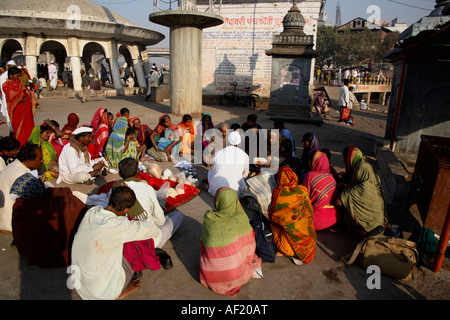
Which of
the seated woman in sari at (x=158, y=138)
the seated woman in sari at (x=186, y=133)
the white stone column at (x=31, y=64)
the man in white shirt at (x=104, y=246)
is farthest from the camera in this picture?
the white stone column at (x=31, y=64)

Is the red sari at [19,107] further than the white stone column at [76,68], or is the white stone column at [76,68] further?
the white stone column at [76,68]

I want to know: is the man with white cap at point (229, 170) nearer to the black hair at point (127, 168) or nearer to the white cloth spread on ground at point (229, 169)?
the white cloth spread on ground at point (229, 169)

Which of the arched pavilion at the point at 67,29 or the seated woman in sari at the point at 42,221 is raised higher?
the arched pavilion at the point at 67,29

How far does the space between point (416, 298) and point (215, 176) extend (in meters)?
2.90

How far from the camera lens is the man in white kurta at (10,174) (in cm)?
337

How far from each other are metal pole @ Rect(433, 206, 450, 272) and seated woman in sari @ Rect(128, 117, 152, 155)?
17.4 ft

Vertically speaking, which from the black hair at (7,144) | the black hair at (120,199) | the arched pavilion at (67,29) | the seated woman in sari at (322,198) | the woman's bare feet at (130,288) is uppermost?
the arched pavilion at (67,29)

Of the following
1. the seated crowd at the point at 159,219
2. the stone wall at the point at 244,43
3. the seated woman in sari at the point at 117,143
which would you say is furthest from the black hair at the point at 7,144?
the stone wall at the point at 244,43

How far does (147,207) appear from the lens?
3309mm

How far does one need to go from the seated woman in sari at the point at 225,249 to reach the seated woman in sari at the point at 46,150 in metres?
3.60

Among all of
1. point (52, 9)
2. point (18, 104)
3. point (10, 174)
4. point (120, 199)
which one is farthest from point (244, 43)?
point (120, 199)

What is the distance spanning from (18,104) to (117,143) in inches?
81.5

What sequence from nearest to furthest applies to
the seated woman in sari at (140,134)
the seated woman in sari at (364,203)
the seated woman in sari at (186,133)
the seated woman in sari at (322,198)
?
the seated woman in sari at (364,203), the seated woman in sari at (322,198), the seated woman in sari at (140,134), the seated woman in sari at (186,133)
